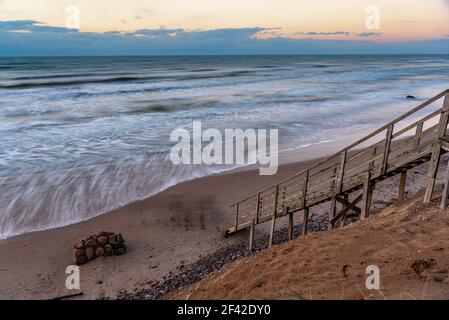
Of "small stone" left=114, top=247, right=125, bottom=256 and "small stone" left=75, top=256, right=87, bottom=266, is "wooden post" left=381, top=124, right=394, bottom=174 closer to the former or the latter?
"small stone" left=114, top=247, right=125, bottom=256

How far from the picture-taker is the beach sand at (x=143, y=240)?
32.9 ft

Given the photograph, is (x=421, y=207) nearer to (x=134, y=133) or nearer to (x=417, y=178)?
(x=417, y=178)

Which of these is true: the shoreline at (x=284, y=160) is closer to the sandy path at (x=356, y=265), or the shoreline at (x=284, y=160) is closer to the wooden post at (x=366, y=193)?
the sandy path at (x=356, y=265)

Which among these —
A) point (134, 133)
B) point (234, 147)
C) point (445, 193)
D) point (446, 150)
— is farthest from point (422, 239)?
point (134, 133)

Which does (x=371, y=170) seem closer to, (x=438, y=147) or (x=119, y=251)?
(x=438, y=147)

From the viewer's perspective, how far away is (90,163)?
65.0ft

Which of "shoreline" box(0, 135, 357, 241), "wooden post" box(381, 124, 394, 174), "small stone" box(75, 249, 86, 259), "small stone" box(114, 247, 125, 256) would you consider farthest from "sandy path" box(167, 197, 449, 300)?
"shoreline" box(0, 135, 357, 241)

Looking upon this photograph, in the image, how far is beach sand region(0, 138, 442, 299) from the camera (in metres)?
10.0

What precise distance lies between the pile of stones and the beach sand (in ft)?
0.69

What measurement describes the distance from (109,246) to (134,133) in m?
17.7

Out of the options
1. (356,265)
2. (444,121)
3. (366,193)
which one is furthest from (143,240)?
(444,121)

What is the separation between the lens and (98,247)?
1112cm

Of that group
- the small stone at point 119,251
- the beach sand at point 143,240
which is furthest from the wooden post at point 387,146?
the small stone at point 119,251

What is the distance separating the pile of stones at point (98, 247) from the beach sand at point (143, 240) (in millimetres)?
210
